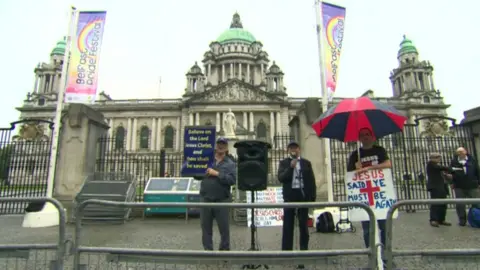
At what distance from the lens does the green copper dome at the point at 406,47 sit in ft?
207

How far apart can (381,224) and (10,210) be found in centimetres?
1339

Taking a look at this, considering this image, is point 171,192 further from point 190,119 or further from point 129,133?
point 129,133

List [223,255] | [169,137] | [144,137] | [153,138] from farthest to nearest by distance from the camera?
1. [144,137]
2. [169,137]
3. [153,138]
4. [223,255]

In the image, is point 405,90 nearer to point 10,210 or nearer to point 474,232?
point 474,232

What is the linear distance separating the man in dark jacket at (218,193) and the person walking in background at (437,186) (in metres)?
5.97

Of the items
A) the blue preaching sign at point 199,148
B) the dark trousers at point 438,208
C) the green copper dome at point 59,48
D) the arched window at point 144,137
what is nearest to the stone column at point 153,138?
the arched window at point 144,137

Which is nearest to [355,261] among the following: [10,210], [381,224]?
[381,224]

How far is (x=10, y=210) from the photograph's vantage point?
37.2ft

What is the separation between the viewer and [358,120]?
440 centimetres

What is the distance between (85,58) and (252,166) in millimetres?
7243

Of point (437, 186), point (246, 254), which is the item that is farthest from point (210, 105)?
point (246, 254)

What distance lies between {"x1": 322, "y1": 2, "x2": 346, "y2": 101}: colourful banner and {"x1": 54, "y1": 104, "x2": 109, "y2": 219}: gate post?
8.48 metres

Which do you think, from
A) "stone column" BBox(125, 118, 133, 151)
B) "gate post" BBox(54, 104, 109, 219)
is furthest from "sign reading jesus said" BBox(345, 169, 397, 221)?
"stone column" BBox(125, 118, 133, 151)

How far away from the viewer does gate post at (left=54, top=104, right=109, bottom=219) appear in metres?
9.86
